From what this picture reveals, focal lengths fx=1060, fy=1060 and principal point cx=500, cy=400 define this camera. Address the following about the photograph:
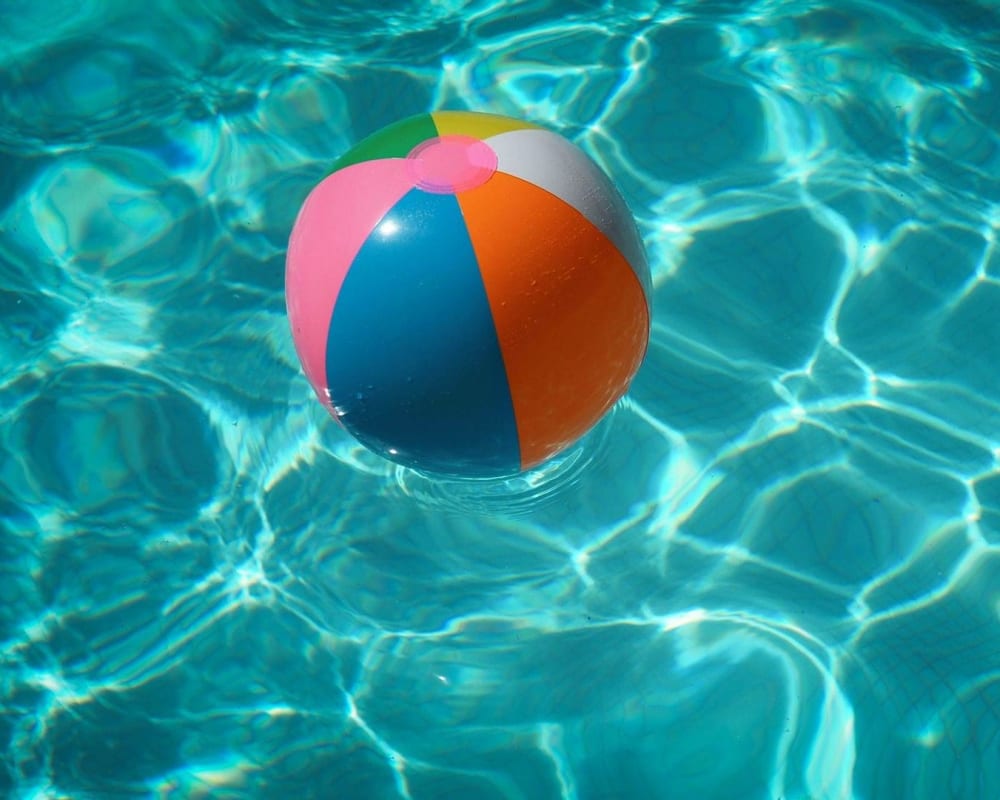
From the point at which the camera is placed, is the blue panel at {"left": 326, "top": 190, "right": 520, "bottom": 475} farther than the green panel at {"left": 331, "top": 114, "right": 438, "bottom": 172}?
No

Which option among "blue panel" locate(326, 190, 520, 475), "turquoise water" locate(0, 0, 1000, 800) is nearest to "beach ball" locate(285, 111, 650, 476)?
"blue panel" locate(326, 190, 520, 475)

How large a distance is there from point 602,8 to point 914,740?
3126mm

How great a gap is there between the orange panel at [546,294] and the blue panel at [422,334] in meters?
0.04

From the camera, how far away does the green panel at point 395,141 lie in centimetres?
271

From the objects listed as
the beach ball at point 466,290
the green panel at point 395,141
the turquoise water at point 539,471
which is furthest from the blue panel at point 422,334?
the turquoise water at point 539,471

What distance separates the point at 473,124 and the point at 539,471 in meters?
1.26

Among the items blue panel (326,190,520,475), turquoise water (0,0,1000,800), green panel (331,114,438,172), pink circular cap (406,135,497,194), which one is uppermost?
pink circular cap (406,135,497,194)

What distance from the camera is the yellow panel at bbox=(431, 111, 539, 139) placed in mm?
2723

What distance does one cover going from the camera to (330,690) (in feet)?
10.6

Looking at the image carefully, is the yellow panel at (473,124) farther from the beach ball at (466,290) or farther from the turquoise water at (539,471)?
the turquoise water at (539,471)

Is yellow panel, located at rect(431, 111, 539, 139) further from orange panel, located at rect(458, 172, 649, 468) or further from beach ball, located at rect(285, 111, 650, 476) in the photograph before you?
orange panel, located at rect(458, 172, 649, 468)

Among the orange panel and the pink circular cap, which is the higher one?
the pink circular cap

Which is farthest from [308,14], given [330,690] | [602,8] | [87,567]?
[330,690]

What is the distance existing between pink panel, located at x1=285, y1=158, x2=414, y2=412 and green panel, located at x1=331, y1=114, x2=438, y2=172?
35 mm
